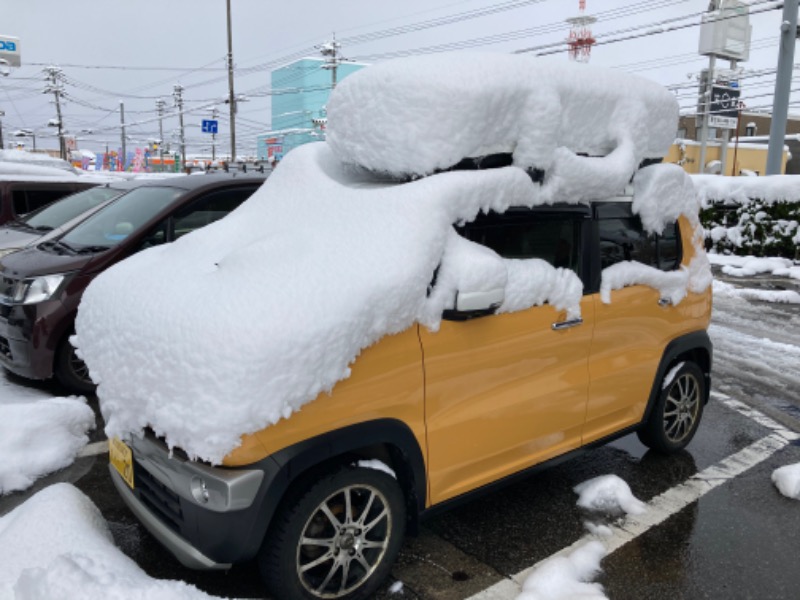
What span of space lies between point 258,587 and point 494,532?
122cm

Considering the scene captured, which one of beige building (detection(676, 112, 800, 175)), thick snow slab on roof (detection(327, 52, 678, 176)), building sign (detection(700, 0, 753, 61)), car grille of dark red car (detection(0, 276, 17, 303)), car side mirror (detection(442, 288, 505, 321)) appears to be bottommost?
car grille of dark red car (detection(0, 276, 17, 303))

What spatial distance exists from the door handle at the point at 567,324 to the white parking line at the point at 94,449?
2.91m

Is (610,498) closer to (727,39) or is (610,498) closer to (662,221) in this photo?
(662,221)

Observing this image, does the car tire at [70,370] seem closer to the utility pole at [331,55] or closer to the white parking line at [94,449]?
the white parking line at [94,449]

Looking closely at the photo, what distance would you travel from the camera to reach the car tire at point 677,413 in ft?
12.8

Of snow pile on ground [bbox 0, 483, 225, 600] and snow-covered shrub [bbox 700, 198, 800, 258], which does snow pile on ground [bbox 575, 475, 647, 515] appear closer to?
snow pile on ground [bbox 0, 483, 225, 600]

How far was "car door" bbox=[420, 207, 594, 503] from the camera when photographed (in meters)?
2.66

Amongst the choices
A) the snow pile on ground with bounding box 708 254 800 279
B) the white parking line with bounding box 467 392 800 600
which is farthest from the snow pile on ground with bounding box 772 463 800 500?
the snow pile on ground with bounding box 708 254 800 279

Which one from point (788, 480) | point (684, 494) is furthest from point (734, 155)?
point (684, 494)

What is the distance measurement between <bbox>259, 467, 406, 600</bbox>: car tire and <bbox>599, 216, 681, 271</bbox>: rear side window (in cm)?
175

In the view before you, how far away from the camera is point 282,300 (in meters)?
Answer: 2.27

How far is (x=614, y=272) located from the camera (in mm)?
3381

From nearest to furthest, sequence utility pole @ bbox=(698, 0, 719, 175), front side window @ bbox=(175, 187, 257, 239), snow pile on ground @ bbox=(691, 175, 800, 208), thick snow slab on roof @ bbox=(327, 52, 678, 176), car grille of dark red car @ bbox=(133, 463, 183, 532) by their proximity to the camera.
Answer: car grille of dark red car @ bbox=(133, 463, 183, 532), thick snow slab on roof @ bbox=(327, 52, 678, 176), front side window @ bbox=(175, 187, 257, 239), snow pile on ground @ bbox=(691, 175, 800, 208), utility pole @ bbox=(698, 0, 719, 175)

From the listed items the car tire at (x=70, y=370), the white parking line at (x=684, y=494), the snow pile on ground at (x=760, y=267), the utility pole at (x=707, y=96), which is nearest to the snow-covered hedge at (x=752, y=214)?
the snow pile on ground at (x=760, y=267)
